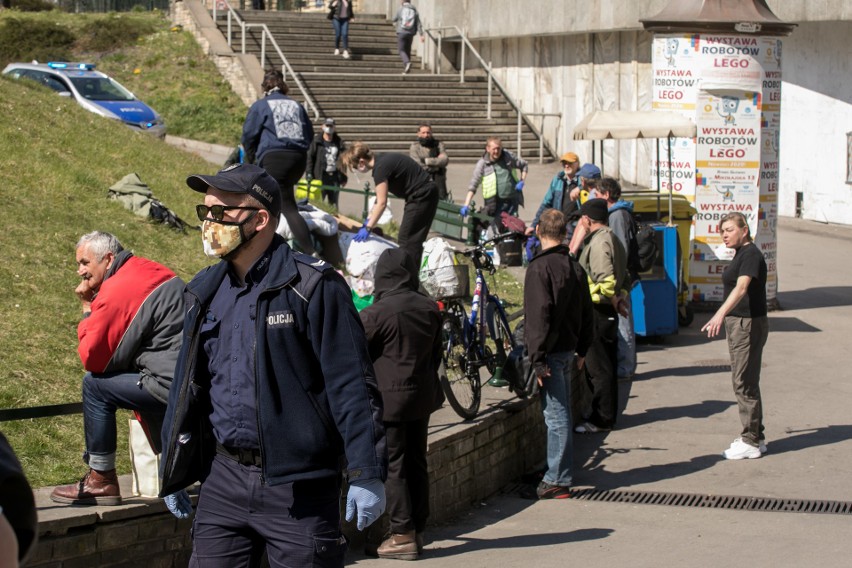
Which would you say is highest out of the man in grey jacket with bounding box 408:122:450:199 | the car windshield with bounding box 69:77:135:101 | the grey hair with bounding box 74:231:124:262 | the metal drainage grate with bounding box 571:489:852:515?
the car windshield with bounding box 69:77:135:101

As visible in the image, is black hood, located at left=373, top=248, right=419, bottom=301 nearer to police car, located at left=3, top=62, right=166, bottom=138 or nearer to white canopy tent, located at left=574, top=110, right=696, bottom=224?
white canopy tent, located at left=574, top=110, right=696, bottom=224

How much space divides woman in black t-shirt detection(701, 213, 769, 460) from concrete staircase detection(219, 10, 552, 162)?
61.2 ft

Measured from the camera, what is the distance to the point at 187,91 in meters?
30.1

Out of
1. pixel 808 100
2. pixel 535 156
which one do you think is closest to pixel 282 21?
pixel 535 156

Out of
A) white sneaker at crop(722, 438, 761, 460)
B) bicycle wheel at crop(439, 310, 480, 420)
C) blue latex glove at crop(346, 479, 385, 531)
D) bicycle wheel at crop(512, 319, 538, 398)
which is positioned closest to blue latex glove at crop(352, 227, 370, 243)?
bicycle wheel at crop(439, 310, 480, 420)

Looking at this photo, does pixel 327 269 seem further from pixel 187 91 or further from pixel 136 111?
pixel 187 91

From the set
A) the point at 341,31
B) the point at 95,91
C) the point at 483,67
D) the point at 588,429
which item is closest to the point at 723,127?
the point at 588,429

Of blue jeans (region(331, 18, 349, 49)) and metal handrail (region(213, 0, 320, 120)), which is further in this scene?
blue jeans (region(331, 18, 349, 49))

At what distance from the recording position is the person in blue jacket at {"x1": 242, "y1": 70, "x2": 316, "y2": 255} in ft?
38.7

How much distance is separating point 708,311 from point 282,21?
21.2 m

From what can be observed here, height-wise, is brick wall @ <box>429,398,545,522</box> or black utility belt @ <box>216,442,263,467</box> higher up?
black utility belt @ <box>216,442,263,467</box>

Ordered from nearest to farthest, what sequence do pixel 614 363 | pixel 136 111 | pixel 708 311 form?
pixel 614 363
pixel 708 311
pixel 136 111

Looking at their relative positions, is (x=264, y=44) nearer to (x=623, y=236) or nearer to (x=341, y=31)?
(x=341, y=31)

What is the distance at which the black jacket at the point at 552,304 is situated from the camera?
8.68 metres
